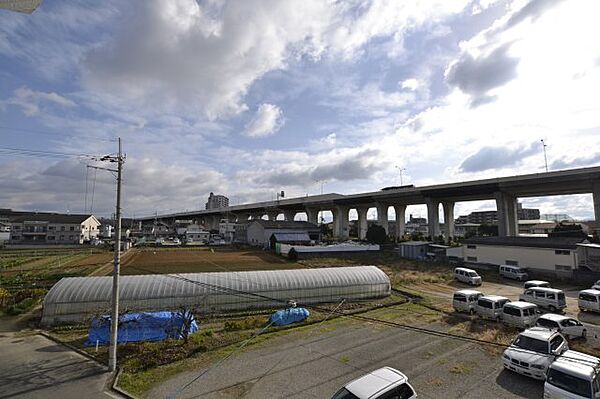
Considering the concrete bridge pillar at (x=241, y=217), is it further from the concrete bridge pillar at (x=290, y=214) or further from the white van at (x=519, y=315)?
the white van at (x=519, y=315)

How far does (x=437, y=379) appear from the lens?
1191cm

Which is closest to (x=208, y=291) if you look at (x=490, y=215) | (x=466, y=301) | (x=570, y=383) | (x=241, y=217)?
(x=466, y=301)

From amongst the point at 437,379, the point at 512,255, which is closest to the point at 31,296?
the point at 437,379

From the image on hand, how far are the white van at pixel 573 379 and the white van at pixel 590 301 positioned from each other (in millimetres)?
14062

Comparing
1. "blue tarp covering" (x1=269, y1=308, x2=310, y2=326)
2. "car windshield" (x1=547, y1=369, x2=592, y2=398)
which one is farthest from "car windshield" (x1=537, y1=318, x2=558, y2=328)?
"blue tarp covering" (x1=269, y1=308, x2=310, y2=326)

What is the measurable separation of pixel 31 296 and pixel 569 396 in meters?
30.4

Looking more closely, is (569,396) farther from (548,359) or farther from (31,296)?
(31,296)

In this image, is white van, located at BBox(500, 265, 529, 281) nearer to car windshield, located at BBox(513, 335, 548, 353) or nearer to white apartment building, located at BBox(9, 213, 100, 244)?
car windshield, located at BBox(513, 335, 548, 353)

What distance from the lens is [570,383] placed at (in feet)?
30.4

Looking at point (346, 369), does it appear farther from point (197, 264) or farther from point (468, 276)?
point (197, 264)

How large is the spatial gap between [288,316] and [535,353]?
463 inches

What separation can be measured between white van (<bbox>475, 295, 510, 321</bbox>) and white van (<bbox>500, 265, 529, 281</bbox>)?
57.9 feet

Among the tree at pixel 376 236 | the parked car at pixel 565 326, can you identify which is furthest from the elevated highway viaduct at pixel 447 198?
the parked car at pixel 565 326

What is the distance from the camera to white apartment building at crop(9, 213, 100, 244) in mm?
87000
